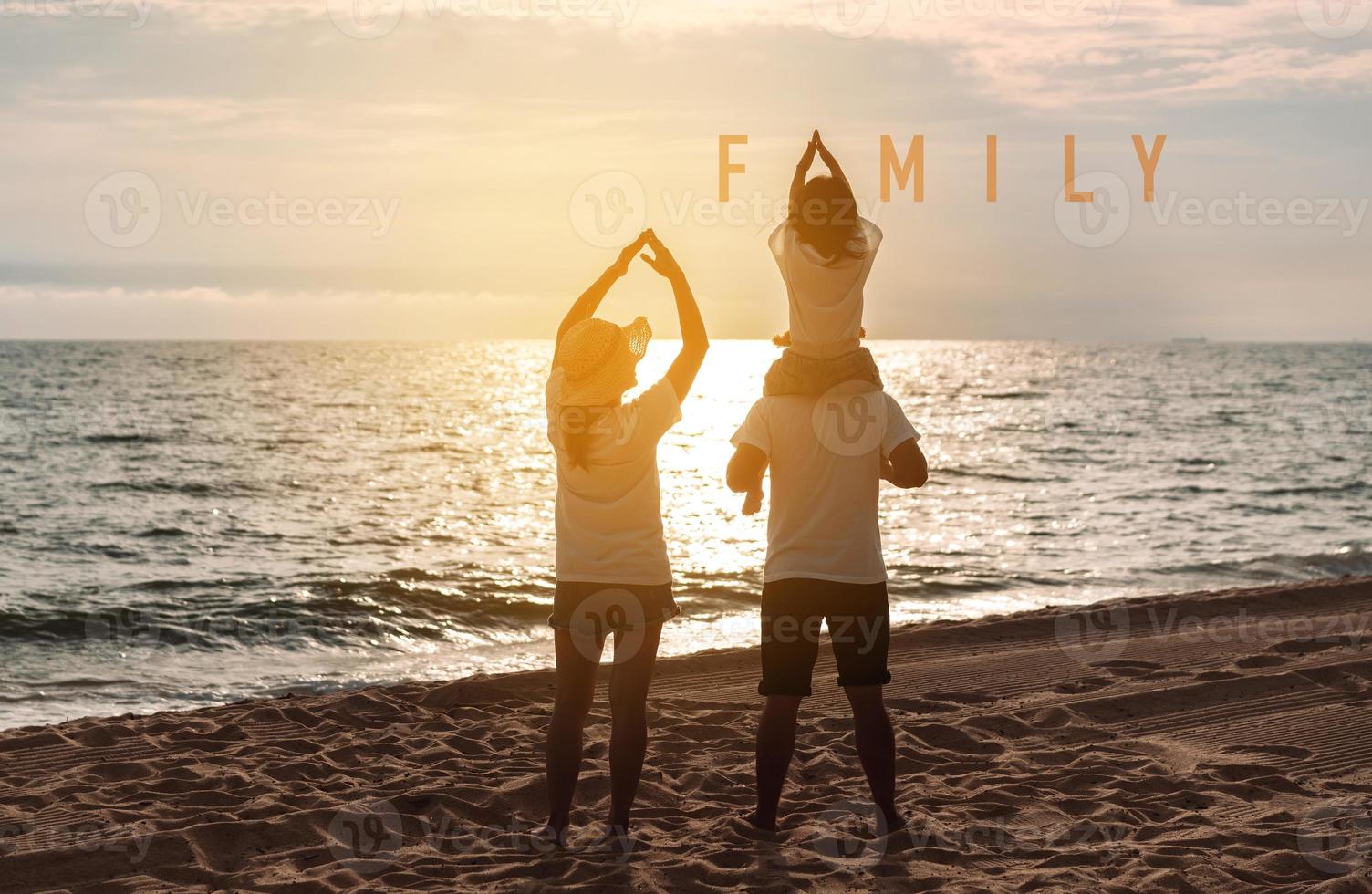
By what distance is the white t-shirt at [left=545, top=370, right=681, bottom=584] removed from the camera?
165 inches

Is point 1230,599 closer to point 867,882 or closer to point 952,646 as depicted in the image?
point 952,646

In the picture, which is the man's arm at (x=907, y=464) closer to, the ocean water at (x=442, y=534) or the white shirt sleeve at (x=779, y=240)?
the white shirt sleeve at (x=779, y=240)

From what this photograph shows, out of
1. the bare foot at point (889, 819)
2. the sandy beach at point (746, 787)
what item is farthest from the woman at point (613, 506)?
the bare foot at point (889, 819)

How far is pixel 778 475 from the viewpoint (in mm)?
4328

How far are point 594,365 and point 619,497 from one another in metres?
0.50

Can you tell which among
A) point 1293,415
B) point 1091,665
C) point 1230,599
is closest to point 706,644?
point 1091,665

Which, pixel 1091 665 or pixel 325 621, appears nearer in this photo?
pixel 1091 665

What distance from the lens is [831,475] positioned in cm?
→ 424

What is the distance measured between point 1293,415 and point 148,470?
134 ft

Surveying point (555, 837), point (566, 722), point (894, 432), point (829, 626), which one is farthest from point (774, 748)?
point (894, 432)

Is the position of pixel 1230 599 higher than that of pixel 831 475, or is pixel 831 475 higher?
pixel 831 475

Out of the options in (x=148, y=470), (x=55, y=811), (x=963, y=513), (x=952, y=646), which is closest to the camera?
(x=55, y=811)

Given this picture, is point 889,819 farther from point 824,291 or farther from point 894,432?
point 824,291

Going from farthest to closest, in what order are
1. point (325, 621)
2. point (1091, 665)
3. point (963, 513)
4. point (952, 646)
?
point (963, 513), point (325, 621), point (952, 646), point (1091, 665)
